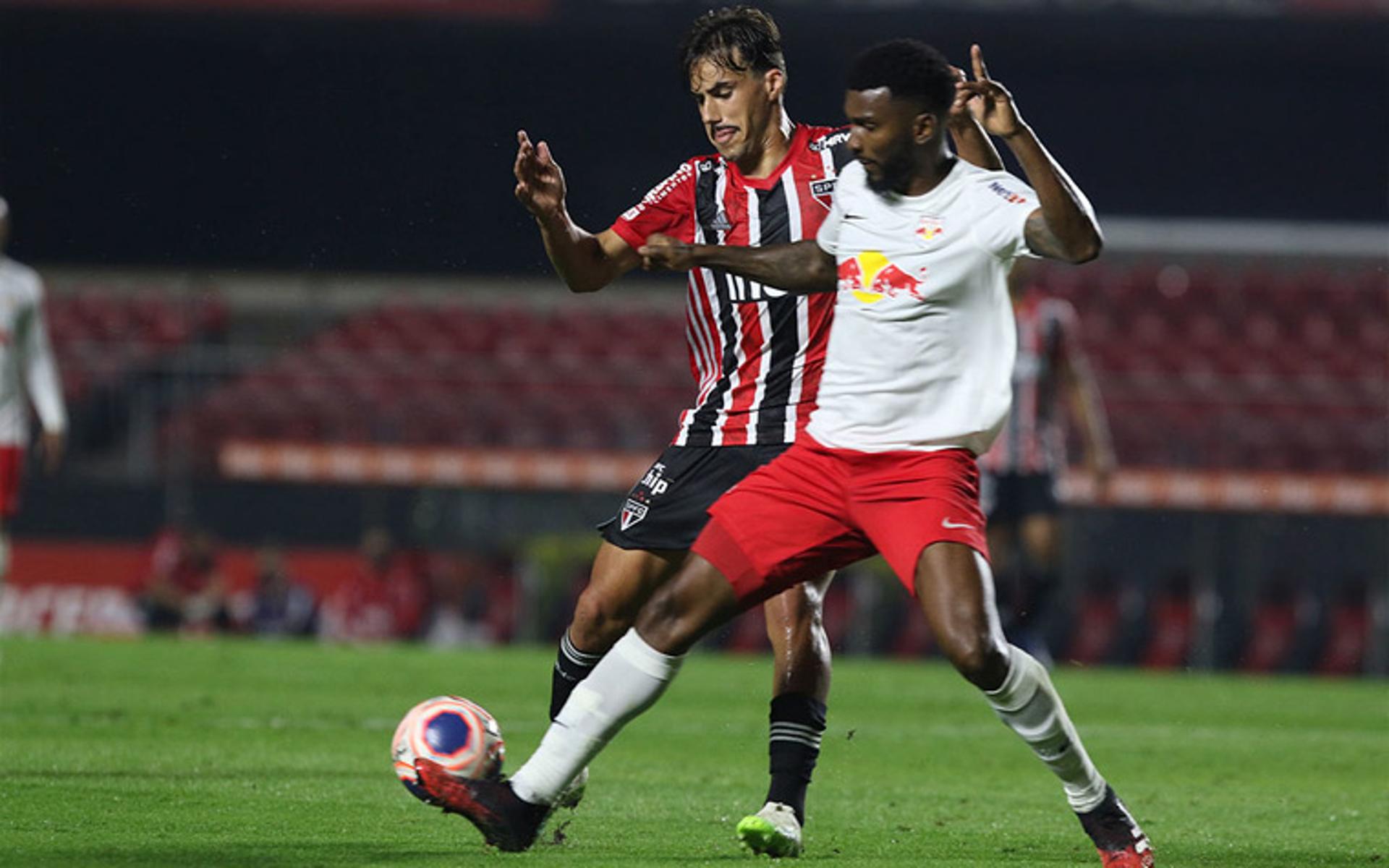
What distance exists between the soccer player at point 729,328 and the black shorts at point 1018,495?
567cm

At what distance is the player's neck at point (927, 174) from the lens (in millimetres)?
5180

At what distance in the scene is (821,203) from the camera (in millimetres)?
5918

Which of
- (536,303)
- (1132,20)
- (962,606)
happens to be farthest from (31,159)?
(962,606)

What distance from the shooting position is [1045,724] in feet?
16.6

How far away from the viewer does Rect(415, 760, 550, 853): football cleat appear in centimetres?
505

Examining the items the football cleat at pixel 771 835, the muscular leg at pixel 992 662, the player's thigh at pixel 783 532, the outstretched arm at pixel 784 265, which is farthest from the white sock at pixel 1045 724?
the outstretched arm at pixel 784 265

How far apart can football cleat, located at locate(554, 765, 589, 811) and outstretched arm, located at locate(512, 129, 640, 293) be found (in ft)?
4.26

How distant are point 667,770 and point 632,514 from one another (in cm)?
207

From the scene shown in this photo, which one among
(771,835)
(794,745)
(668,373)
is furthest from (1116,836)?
(668,373)

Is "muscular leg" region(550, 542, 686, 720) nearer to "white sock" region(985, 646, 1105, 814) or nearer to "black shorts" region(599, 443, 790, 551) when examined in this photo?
"black shorts" region(599, 443, 790, 551)

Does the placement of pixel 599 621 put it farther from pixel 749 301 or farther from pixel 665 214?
pixel 665 214

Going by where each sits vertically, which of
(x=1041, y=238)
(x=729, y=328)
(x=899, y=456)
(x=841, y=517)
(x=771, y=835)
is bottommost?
(x=771, y=835)

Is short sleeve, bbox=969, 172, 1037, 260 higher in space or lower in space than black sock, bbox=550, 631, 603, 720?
higher

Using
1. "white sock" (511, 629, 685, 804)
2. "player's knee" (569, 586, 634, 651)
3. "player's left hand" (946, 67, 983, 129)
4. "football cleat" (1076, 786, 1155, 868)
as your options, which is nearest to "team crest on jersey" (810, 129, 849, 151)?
"player's left hand" (946, 67, 983, 129)
